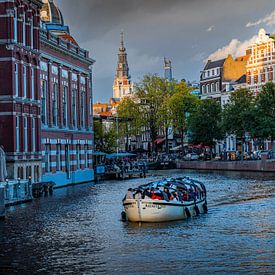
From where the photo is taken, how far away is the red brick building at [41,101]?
65938mm

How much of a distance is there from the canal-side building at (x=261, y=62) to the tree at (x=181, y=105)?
12228 millimetres

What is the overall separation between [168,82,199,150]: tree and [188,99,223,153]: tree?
377 centimetres

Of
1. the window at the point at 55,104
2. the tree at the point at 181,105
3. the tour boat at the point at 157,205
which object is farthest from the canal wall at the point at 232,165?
the tour boat at the point at 157,205

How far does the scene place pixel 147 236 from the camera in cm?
3959

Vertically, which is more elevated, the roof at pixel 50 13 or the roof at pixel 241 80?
the roof at pixel 50 13

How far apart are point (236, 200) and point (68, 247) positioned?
2577 cm

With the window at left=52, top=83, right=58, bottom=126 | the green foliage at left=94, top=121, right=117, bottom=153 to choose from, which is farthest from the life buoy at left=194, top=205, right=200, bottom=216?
the green foliage at left=94, top=121, right=117, bottom=153

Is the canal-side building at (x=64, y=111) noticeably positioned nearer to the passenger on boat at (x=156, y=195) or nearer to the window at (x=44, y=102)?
the window at (x=44, y=102)

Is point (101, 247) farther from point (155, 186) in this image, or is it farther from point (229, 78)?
point (229, 78)

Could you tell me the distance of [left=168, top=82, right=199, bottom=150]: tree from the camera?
474ft

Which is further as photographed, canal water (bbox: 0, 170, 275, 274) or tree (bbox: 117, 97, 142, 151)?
tree (bbox: 117, 97, 142, 151)

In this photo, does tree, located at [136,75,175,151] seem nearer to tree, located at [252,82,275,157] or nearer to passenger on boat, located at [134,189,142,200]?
tree, located at [252,82,275,157]

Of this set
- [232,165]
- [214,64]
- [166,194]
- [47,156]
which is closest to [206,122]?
[232,165]

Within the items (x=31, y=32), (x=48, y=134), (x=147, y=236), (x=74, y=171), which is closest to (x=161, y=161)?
(x=74, y=171)
